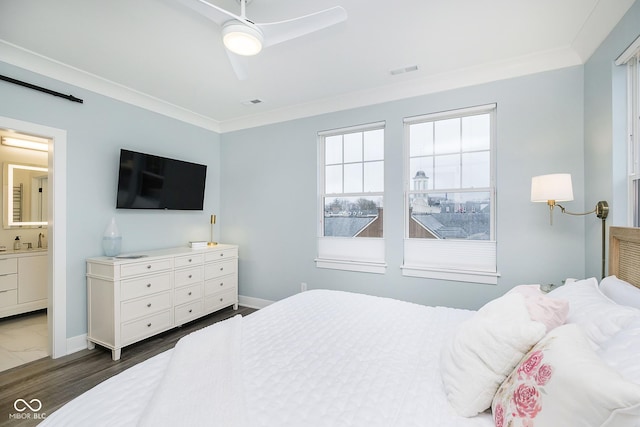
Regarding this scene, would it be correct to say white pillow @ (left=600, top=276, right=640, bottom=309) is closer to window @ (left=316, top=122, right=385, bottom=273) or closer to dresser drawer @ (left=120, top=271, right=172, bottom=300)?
window @ (left=316, top=122, right=385, bottom=273)

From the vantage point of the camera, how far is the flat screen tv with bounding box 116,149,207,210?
10.2ft

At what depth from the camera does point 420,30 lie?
2.16 m

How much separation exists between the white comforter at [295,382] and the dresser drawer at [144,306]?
1662mm

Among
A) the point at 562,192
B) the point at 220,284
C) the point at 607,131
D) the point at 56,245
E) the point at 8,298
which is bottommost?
the point at 8,298

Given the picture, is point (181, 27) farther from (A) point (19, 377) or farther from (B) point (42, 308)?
(B) point (42, 308)

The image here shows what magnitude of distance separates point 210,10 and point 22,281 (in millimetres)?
Result: 4179

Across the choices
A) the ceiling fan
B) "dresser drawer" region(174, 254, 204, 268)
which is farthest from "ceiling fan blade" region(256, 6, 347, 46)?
"dresser drawer" region(174, 254, 204, 268)

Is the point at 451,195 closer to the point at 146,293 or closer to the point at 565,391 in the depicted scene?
the point at 565,391

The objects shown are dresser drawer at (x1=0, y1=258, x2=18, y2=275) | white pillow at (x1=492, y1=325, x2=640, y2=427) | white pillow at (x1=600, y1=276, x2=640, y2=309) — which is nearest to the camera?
white pillow at (x1=492, y1=325, x2=640, y2=427)

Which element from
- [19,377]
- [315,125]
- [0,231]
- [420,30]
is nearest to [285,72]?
[315,125]

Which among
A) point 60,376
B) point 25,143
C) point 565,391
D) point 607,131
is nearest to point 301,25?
point 565,391

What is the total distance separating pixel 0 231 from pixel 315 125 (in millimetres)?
4193

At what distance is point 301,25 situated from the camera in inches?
66.9

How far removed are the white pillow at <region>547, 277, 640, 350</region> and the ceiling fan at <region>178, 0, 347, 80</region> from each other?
1841 millimetres
